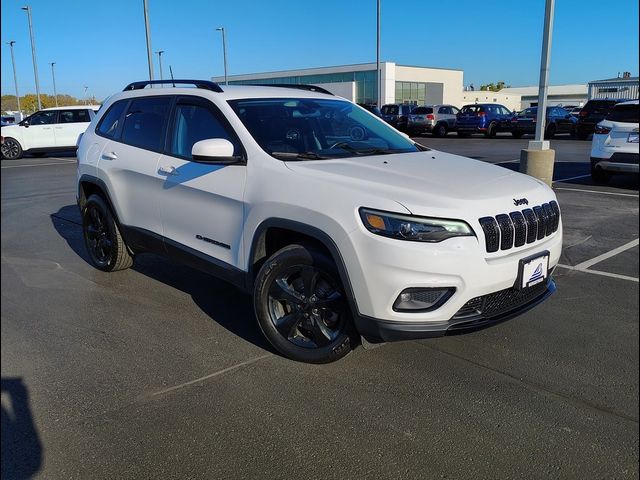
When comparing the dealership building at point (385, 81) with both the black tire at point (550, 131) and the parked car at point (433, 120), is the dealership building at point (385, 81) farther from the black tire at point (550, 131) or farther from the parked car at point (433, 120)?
the black tire at point (550, 131)

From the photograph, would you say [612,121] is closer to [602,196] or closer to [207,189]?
[602,196]

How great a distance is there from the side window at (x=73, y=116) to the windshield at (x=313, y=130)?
1709cm

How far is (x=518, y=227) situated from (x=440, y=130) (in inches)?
1136

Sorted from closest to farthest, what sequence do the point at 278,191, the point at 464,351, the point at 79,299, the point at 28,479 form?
the point at 28,479 → the point at 278,191 → the point at 464,351 → the point at 79,299

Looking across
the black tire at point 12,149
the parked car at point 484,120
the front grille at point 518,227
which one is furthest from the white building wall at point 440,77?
the front grille at point 518,227

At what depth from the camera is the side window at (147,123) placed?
483cm

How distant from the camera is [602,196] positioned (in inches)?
384

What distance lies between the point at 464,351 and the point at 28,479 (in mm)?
2689

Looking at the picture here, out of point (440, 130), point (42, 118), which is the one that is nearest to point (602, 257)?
point (42, 118)

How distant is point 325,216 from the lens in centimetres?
332

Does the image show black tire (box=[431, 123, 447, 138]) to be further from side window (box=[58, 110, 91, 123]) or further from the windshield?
the windshield

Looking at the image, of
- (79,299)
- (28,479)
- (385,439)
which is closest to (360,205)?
(385,439)

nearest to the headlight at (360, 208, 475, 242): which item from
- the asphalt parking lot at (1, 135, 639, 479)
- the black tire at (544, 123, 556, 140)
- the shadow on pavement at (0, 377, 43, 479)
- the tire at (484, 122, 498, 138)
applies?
the asphalt parking lot at (1, 135, 639, 479)

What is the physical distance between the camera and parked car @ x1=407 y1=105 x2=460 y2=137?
30.7 metres
